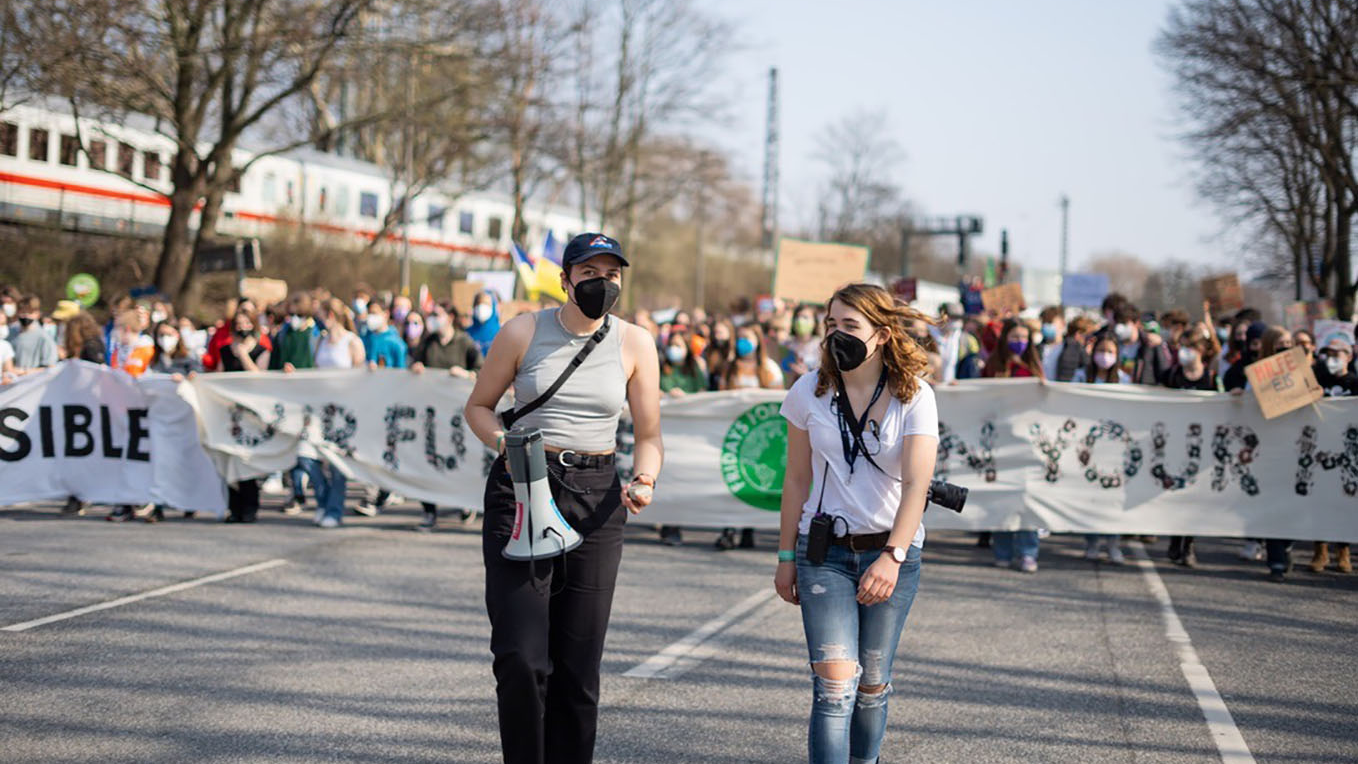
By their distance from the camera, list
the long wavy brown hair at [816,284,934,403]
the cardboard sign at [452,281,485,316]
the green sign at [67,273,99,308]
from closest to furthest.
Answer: the long wavy brown hair at [816,284,934,403] < the cardboard sign at [452,281,485,316] < the green sign at [67,273,99,308]

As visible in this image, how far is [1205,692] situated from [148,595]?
5.97 metres

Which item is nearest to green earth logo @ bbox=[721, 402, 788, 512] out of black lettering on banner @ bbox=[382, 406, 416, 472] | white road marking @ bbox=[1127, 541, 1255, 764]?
black lettering on banner @ bbox=[382, 406, 416, 472]

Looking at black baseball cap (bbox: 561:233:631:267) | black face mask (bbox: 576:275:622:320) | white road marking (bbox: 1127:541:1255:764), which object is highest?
black baseball cap (bbox: 561:233:631:267)

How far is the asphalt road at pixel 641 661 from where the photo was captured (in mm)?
5551

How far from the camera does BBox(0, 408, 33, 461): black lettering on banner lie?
12.3 m

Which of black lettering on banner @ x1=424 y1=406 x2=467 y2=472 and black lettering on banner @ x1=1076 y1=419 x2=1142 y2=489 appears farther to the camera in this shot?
black lettering on banner @ x1=424 y1=406 x2=467 y2=472

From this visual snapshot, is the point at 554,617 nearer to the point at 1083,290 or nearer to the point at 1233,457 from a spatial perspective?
the point at 1233,457

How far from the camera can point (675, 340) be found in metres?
12.8

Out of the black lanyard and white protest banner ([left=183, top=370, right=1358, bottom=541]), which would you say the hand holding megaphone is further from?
white protest banner ([left=183, top=370, right=1358, bottom=541])

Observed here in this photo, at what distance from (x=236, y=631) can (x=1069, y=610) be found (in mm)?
5041

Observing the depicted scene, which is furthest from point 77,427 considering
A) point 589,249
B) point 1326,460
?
point 1326,460

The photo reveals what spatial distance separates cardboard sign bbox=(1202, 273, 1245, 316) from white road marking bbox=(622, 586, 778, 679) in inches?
620

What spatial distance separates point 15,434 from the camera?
1240 centimetres

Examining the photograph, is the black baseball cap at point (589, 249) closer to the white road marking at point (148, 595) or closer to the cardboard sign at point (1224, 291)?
the white road marking at point (148, 595)
